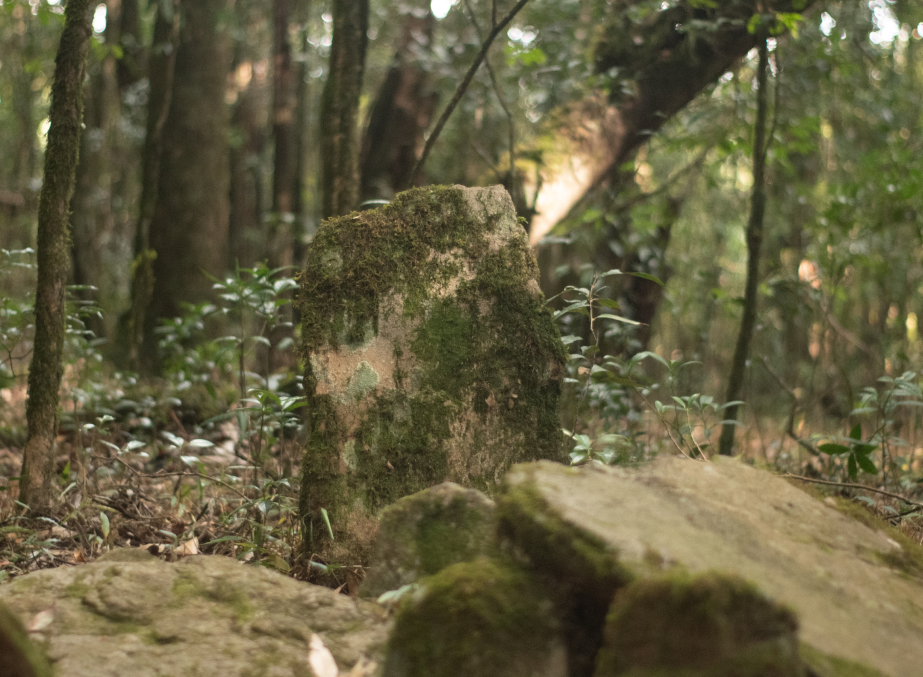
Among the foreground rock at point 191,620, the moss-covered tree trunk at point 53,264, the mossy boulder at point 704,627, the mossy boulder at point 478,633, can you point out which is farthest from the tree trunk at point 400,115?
the mossy boulder at point 704,627

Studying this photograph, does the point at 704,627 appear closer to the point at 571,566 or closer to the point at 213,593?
the point at 571,566

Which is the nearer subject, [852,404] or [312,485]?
[312,485]

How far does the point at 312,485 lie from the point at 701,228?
11.2 meters

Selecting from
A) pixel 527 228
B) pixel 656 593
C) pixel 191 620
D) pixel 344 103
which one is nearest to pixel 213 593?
pixel 191 620

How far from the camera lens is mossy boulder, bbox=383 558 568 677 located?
5.35 feet

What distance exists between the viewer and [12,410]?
5.12 meters

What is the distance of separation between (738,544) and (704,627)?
0.49 meters

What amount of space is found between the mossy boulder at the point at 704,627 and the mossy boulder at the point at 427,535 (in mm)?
774

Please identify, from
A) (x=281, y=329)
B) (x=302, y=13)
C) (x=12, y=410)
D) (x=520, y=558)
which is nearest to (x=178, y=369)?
(x=12, y=410)

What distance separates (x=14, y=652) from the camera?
1404 mm

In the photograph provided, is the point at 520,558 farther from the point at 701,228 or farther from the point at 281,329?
the point at 701,228

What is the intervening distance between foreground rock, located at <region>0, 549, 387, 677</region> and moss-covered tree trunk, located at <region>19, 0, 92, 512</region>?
42.9 inches

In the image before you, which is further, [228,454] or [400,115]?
[400,115]

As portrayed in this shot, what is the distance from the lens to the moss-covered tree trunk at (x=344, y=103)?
4426 mm
